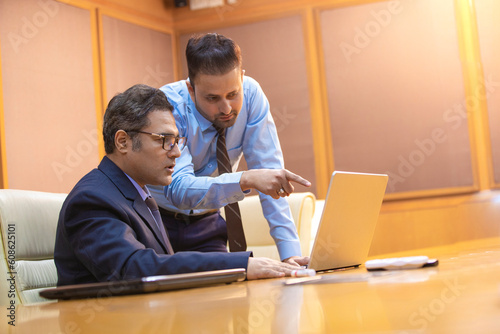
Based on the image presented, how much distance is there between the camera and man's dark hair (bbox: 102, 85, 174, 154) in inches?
72.3

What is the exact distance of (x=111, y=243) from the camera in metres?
1.39

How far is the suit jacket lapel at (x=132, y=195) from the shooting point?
1636 mm

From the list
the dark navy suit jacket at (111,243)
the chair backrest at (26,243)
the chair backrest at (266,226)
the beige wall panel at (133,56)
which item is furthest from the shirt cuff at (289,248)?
the beige wall panel at (133,56)

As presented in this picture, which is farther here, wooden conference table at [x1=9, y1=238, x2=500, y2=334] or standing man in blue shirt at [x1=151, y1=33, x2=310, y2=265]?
standing man in blue shirt at [x1=151, y1=33, x2=310, y2=265]

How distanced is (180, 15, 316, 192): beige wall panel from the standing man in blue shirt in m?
2.97

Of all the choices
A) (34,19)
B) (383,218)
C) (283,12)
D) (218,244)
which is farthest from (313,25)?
(218,244)

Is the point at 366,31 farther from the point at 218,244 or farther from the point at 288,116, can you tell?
the point at 218,244

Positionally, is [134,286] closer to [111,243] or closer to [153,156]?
[111,243]

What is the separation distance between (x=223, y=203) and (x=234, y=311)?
1.20 meters

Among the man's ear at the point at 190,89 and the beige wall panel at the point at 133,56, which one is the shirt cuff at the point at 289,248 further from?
the beige wall panel at the point at 133,56

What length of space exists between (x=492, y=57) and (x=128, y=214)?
4336mm

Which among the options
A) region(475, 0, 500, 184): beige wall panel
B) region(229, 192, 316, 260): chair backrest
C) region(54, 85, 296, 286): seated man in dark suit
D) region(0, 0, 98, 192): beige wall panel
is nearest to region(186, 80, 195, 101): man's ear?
region(54, 85, 296, 286): seated man in dark suit

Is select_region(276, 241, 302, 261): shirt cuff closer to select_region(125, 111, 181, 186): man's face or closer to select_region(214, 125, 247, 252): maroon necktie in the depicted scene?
select_region(214, 125, 247, 252): maroon necktie

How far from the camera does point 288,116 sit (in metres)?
5.40
